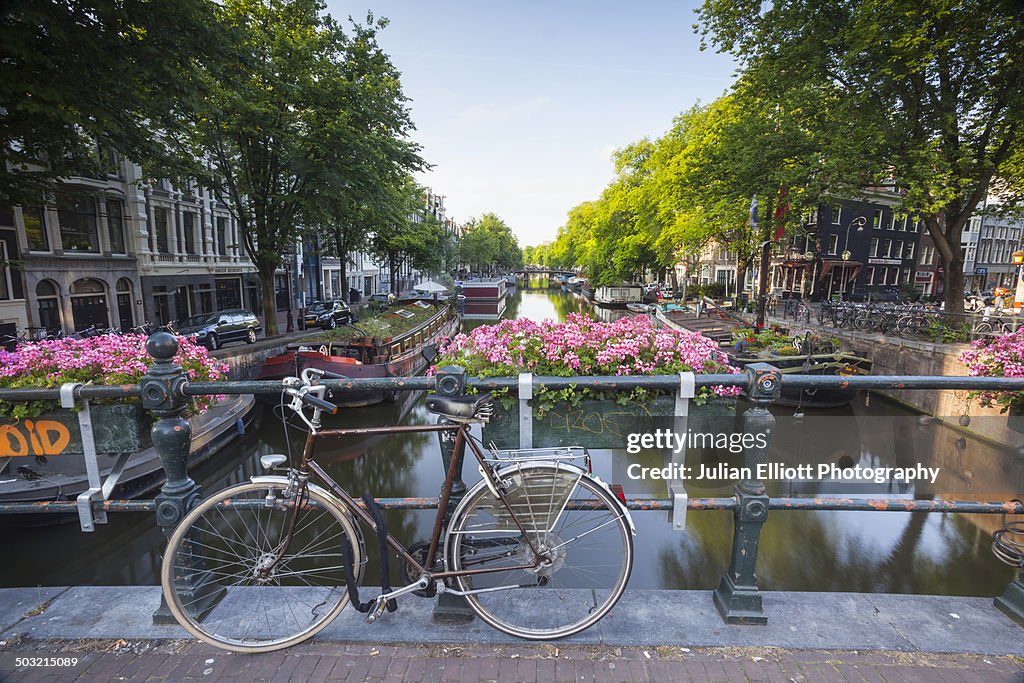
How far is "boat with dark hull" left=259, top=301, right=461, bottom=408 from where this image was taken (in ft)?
43.8

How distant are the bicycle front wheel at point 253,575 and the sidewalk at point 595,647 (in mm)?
95

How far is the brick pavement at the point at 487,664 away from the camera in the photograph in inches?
78.7

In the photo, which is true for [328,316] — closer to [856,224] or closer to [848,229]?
[848,229]

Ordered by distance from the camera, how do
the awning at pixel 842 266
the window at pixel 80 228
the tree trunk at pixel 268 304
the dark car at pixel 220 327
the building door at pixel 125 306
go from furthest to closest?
the awning at pixel 842 266
the building door at pixel 125 306
the tree trunk at pixel 268 304
the window at pixel 80 228
the dark car at pixel 220 327

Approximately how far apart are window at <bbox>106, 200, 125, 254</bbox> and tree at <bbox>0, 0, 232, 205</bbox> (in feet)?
48.3

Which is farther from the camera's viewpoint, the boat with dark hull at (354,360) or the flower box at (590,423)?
the boat with dark hull at (354,360)

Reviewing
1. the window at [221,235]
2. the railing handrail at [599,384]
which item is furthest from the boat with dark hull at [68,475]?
the window at [221,235]

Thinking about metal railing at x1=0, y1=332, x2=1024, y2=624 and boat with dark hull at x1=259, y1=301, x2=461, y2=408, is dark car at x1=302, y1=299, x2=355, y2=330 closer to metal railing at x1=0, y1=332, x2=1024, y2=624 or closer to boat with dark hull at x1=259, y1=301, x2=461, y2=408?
boat with dark hull at x1=259, y1=301, x2=461, y2=408

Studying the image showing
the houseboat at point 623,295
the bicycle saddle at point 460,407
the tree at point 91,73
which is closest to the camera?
the bicycle saddle at point 460,407

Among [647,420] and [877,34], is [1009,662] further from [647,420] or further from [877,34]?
[877,34]

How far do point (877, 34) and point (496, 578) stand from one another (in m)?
16.4

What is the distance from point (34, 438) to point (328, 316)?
2327 centimetres

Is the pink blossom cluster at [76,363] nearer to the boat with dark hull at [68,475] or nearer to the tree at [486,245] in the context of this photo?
the boat with dark hull at [68,475]

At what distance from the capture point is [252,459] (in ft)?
35.9
